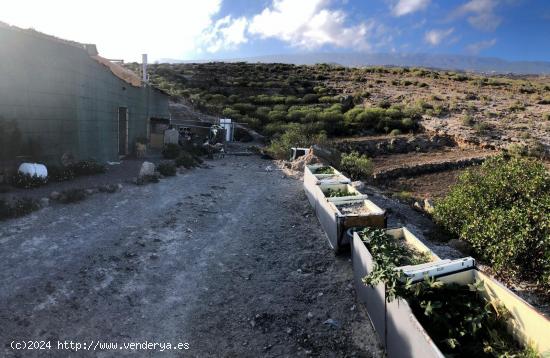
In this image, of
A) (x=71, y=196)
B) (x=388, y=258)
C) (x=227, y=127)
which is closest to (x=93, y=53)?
(x=71, y=196)

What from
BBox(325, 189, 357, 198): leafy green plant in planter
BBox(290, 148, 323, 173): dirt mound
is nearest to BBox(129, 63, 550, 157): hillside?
BBox(290, 148, 323, 173): dirt mound

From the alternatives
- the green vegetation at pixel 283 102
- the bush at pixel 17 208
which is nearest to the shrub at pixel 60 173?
the bush at pixel 17 208

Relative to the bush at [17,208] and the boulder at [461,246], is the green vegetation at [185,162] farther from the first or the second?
the boulder at [461,246]

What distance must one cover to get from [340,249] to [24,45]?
8.62 meters

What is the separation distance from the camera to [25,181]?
8961mm

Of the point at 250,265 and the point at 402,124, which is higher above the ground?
the point at 402,124

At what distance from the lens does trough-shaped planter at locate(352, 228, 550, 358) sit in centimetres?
332

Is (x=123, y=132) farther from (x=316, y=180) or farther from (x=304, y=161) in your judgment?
(x=316, y=180)

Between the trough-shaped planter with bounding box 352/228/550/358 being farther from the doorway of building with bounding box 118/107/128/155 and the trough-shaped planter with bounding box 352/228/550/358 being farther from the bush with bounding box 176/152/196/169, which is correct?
the doorway of building with bounding box 118/107/128/155

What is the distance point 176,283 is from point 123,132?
1123 cm

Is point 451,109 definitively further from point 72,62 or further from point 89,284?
point 89,284

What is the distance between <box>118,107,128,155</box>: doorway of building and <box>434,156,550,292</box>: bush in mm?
11847

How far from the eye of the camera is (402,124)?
2686cm

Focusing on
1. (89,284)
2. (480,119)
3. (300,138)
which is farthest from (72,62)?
(480,119)
